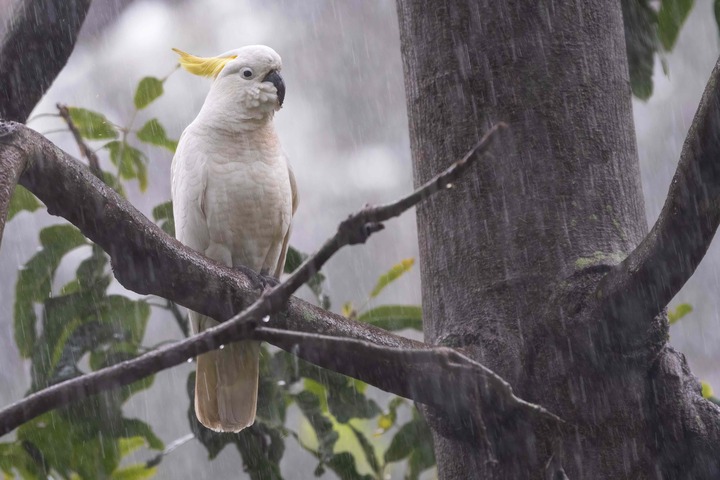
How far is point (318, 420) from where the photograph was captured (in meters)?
1.77

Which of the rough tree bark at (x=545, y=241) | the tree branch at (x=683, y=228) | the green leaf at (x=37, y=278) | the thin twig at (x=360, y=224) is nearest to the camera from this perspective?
the thin twig at (x=360, y=224)

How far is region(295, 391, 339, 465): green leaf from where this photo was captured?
1746 mm

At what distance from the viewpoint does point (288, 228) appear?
1823mm

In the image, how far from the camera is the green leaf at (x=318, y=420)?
68.7 inches

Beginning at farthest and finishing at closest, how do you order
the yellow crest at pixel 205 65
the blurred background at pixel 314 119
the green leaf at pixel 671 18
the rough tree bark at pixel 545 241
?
1. the blurred background at pixel 314 119
2. the yellow crest at pixel 205 65
3. the green leaf at pixel 671 18
4. the rough tree bark at pixel 545 241

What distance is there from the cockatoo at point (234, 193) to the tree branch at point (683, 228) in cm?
97

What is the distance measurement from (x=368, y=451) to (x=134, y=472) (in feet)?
1.66

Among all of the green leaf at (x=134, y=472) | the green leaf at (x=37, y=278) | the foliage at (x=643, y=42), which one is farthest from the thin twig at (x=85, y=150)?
the foliage at (x=643, y=42)

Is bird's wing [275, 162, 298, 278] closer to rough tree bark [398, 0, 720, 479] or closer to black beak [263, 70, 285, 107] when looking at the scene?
black beak [263, 70, 285, 107]

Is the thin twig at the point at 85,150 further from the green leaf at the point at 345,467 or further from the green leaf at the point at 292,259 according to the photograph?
the green leaf at the point at 345,467

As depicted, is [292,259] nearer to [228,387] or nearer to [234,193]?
[234,193]

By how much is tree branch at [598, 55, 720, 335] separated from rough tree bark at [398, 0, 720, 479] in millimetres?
22

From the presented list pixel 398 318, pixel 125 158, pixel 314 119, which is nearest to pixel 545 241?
pixel 398 318

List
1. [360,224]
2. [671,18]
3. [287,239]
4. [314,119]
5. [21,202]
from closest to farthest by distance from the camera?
[360,224] < [671,18] < [21,202] < [287,239] < [314,119]
